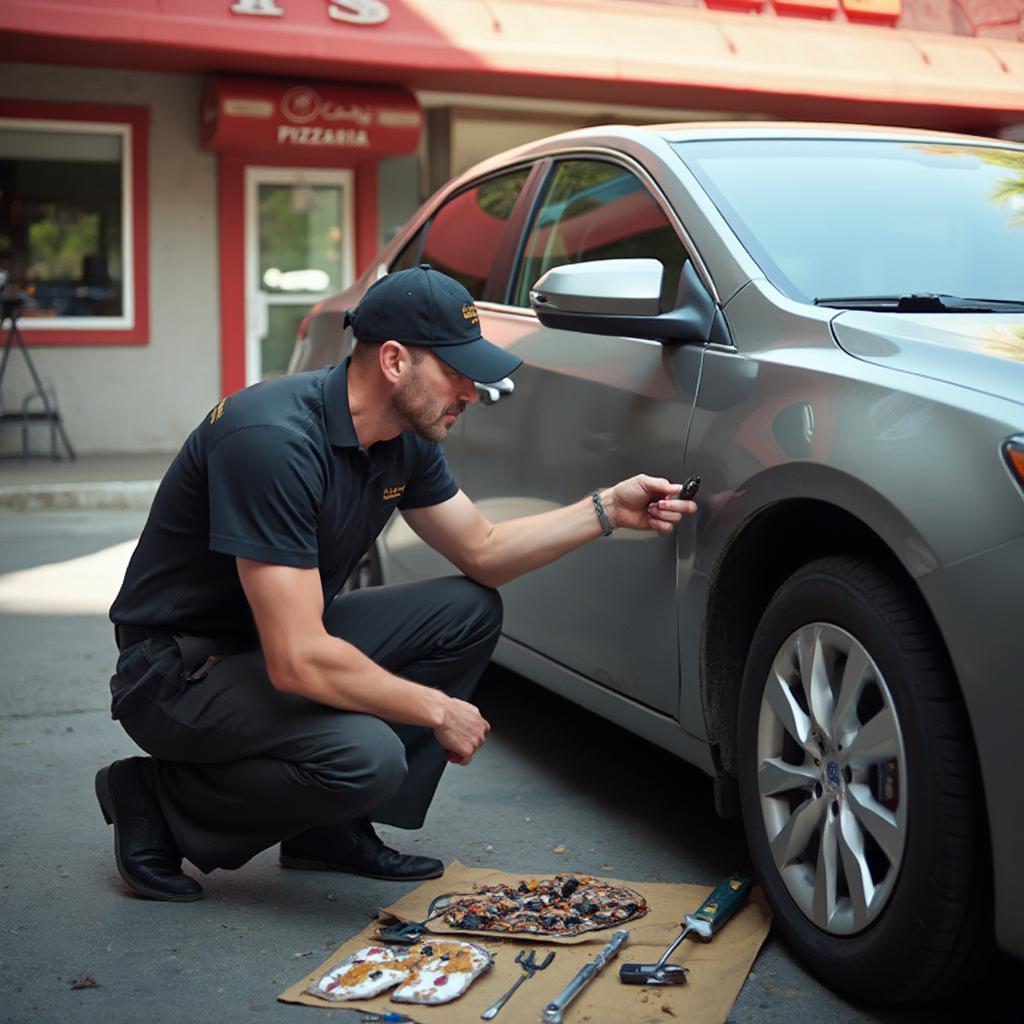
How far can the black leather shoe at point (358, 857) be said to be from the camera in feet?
11.2

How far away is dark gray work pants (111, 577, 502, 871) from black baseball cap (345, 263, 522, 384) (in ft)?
2.31

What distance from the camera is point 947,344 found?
266 cm

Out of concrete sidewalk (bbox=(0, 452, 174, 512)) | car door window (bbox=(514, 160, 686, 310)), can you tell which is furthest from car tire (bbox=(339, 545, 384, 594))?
concrete sidewalk (bbox=(0, 452, 174, 512))

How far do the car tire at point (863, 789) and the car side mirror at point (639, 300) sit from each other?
2.08 ft

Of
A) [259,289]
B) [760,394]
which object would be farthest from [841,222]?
[259,289]

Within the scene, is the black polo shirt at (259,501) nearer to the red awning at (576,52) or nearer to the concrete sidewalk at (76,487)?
the concrete sidewalk at (76,487)

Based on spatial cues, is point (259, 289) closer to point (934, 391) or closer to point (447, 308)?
point (447, 308)

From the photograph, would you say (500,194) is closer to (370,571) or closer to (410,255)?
(410,255)

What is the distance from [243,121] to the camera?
11789mm

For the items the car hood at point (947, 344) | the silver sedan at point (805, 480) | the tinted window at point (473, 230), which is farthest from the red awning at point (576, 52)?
the car hood at point (947, 344)

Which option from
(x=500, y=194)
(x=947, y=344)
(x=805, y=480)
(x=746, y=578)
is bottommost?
(x=746, y=578)

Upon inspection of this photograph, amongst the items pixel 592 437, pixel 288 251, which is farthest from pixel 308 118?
pixel 592 437

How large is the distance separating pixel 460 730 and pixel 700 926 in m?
0.61

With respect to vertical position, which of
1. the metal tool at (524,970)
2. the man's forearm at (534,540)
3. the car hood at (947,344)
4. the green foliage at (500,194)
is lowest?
the metal tool at (524,970)
